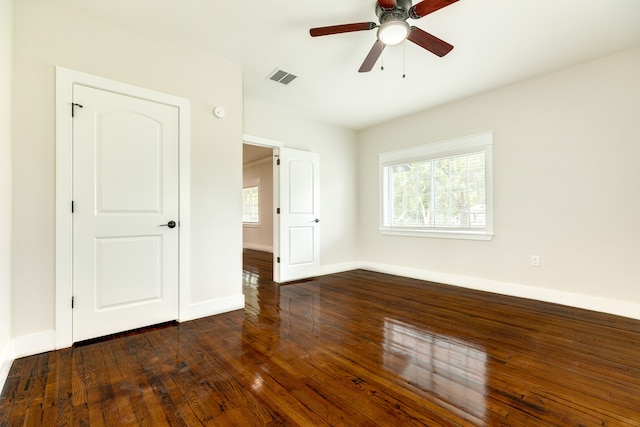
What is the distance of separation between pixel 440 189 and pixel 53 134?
4391 millimetres

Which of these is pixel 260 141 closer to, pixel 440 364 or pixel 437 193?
pixel 437 193

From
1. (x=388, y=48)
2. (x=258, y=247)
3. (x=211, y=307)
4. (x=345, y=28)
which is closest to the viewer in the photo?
(x=345, y=28)

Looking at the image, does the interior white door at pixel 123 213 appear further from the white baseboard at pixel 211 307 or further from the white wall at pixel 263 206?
the white wall at pixel 263 206

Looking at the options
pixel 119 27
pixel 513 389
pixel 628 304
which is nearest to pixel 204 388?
pixel 513 389

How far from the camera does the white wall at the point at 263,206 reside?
8.08 m

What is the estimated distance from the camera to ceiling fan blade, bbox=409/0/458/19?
1.95m

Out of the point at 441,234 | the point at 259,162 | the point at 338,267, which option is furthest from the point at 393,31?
the point at 259,162

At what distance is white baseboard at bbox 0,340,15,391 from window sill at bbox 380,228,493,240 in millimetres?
4507

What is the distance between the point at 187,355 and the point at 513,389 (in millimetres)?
2118

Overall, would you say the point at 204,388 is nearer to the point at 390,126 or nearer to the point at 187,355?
the point at 187,355

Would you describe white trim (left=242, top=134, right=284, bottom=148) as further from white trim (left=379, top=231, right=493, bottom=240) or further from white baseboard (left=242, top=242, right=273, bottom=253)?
white baseboard (left=242, top=242, right=273, bottom=253)

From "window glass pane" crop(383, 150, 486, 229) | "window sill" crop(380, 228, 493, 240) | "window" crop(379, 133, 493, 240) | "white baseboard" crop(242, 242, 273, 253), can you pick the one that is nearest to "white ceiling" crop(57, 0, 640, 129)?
"window" crop(379, 133, 493, 240)

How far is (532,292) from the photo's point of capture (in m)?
3.48

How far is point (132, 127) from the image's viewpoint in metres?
2.57
